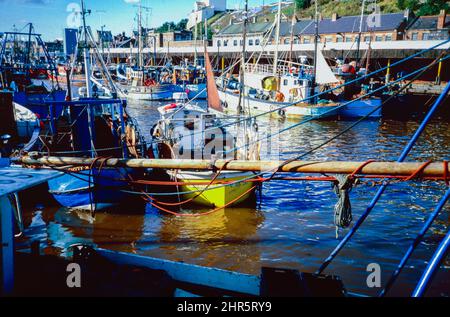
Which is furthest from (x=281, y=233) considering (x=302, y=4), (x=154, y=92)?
(x=302, y=4)

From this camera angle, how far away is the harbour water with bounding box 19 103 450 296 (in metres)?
9.92

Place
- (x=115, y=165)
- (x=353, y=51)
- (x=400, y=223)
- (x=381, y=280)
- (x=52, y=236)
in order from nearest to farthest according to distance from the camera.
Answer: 1. (x=115, y=165)
2. (x=381, y=280)
3. (x=52, y=236)
4. (x=400, y=223)
5. (x=353, y=51)

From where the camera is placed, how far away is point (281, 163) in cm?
559

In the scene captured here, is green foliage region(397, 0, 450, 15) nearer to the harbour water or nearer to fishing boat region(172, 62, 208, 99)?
Result: fishing boat region(172, 62, 208, 99)

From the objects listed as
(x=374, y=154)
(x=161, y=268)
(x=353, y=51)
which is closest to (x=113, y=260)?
(x=161, y=268)

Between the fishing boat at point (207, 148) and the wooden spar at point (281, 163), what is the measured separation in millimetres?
4446

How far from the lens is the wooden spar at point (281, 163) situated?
4.81m

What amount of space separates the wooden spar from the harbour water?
4.71m

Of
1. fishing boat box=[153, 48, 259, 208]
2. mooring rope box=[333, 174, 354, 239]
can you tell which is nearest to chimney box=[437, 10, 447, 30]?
fishing boat box=[153, 48, 259, 208]

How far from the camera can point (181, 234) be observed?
11.6 m

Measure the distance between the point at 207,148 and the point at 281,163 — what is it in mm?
9684
